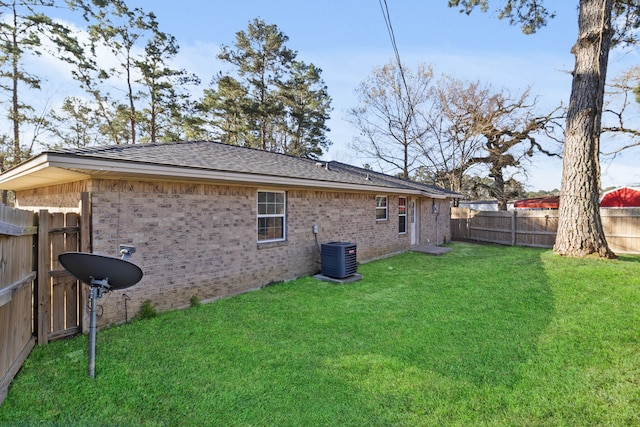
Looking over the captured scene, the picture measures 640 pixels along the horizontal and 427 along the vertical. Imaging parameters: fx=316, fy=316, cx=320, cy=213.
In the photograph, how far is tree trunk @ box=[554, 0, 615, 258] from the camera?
9219mm

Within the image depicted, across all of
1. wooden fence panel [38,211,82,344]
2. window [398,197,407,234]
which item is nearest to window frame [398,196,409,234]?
window [398,197,407,234]

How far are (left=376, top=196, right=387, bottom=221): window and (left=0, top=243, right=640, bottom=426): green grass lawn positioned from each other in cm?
551

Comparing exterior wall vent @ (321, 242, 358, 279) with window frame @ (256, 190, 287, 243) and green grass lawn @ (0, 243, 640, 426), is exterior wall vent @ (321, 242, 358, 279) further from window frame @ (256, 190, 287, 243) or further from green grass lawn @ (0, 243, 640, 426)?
green grass lawn @ (0, 243, 640, 426)

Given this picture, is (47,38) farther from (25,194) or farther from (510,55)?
(510,55)

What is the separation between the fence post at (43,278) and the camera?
4.16m

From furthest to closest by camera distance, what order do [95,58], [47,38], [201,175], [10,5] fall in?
1. [95,58]
2. [47,38]
3. [10,5]
4. [201,175]

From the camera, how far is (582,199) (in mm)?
9375

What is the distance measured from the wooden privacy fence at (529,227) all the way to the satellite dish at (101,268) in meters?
15.7

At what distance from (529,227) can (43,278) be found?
1669 centimetres

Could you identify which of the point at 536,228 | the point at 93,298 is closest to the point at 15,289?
the point at 93,298

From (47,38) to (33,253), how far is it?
17521 mm

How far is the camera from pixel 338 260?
8.12 meters

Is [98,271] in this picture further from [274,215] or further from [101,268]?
[274,215]

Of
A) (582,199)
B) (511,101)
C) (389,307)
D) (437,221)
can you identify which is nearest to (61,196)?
(389,307)
